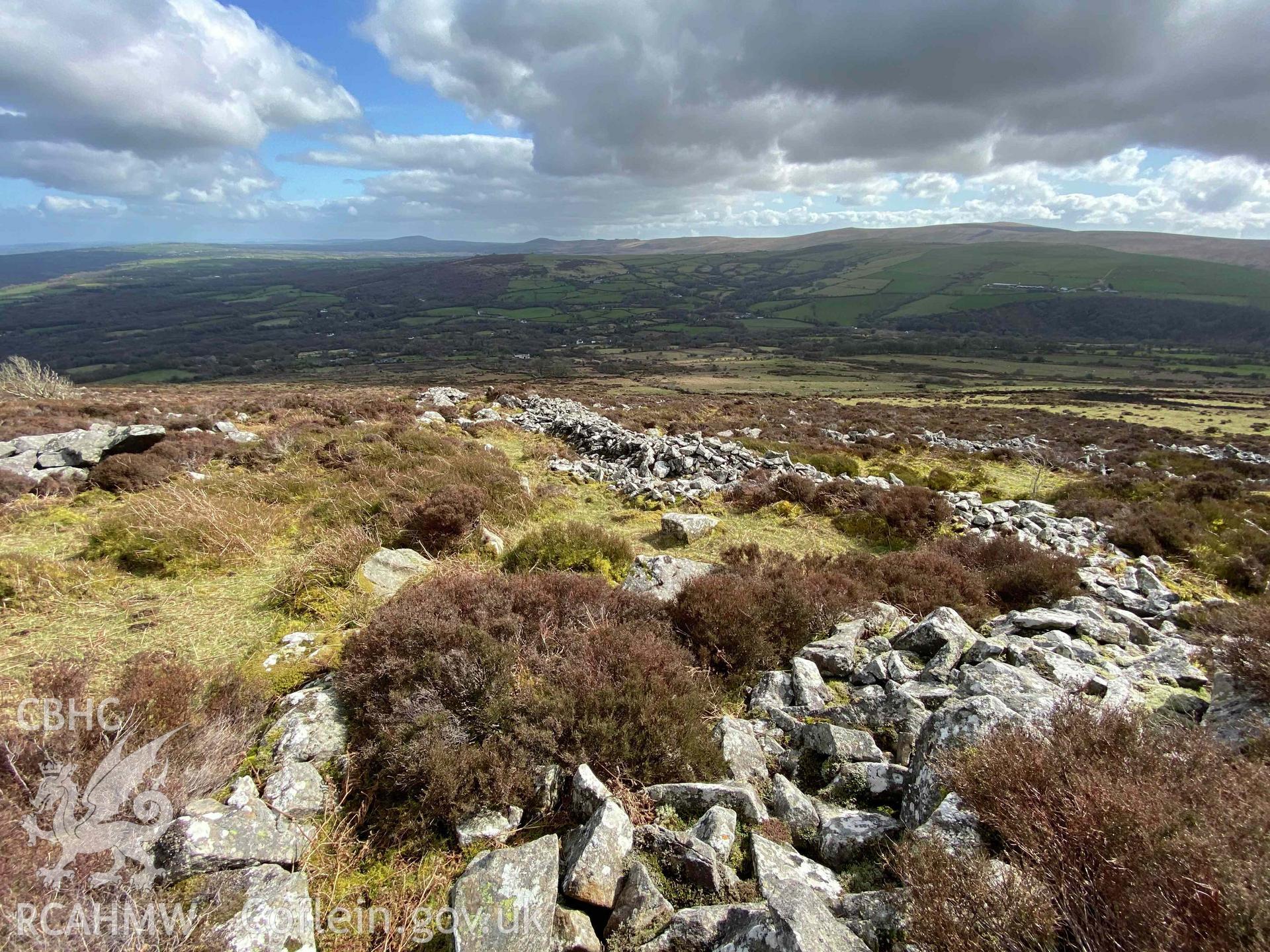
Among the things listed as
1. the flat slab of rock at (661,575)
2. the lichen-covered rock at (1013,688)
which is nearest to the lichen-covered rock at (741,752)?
the lichen-covered rock at (1013,688)

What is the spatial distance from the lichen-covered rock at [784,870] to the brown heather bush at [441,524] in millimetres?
6807

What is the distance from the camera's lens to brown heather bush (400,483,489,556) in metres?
9.22

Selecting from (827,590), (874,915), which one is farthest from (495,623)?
(827,590)

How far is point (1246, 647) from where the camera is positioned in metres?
4.75

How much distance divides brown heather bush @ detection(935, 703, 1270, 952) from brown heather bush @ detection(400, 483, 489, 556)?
7535mm

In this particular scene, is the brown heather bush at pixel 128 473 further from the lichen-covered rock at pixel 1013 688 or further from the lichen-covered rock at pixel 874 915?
the lichen-covered rock at pixel 1013 688

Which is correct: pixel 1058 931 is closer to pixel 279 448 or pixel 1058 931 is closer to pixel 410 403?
pixel 279 448

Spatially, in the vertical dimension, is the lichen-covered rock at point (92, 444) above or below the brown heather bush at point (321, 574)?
above

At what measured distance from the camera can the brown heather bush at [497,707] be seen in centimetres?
405

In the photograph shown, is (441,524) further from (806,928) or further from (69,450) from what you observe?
(69,450)

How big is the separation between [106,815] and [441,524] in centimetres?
605

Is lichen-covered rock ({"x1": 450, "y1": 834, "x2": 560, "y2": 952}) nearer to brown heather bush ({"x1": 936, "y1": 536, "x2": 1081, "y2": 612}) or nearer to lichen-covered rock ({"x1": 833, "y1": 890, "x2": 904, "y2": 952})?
lichen-covered rock ({"x1": 833, "y1": 890, "x2": 904, "y2": 952})

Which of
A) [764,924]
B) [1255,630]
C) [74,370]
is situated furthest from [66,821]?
[74,370]

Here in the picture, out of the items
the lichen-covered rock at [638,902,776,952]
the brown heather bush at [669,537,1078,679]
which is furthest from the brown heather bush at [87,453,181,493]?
the lichen-covered rock at [638,902,776,952]
